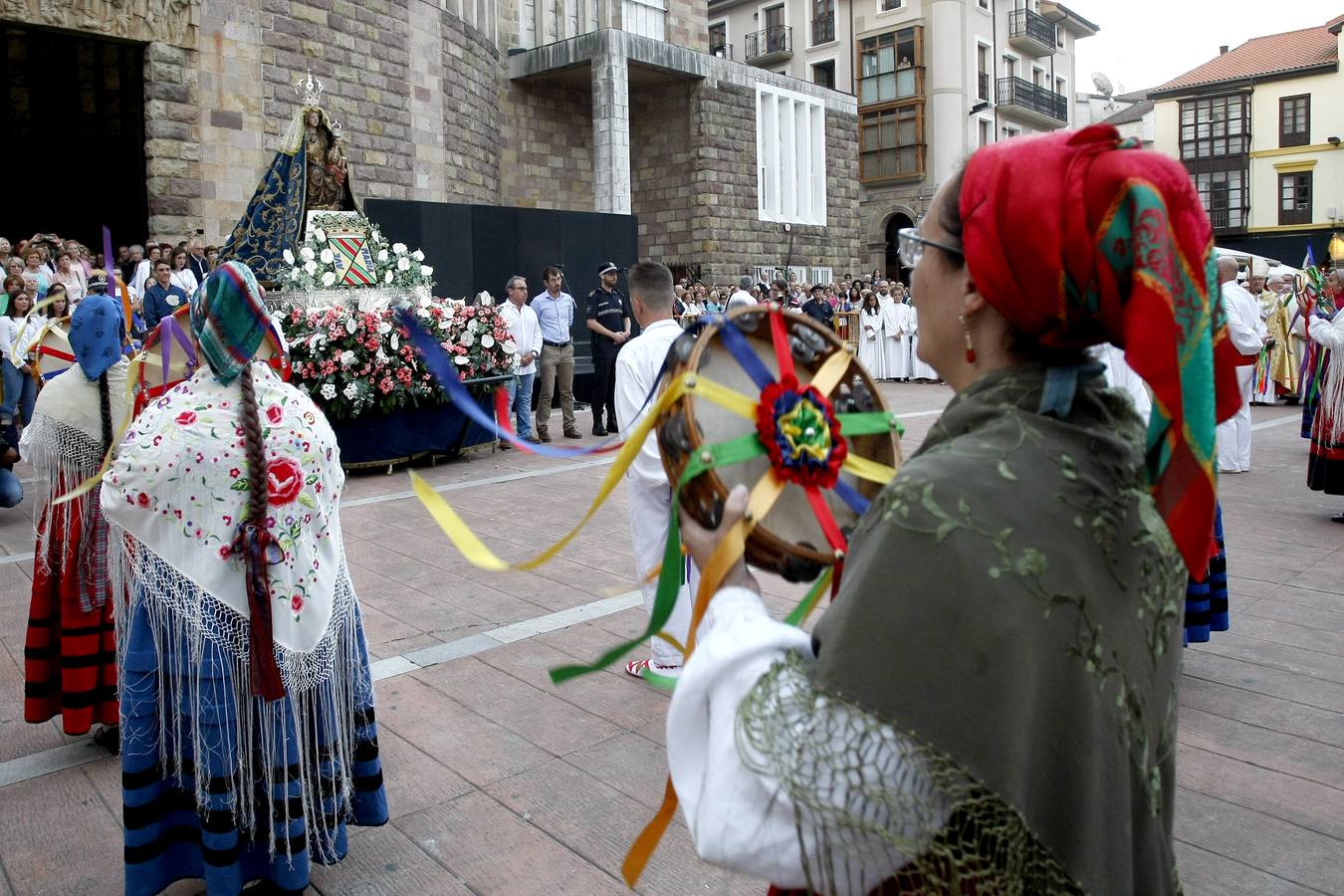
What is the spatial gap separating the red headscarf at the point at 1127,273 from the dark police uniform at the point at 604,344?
10.8 m

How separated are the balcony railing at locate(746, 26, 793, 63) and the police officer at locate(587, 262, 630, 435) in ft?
104

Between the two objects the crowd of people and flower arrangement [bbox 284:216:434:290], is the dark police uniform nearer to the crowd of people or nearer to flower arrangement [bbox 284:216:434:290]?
flower arrangement [bbox 284:216:434:290]

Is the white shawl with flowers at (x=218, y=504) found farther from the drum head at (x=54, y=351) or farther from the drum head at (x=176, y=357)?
the drum head at (x=54, y=351)

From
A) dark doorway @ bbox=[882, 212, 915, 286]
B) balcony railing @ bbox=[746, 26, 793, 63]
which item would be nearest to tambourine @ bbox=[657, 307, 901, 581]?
dark doorway @ bbox=[882, 212, 915, 286]

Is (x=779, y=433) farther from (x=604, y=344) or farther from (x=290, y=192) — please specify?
(x=604, y=344)

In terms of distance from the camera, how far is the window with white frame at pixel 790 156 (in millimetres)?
28250

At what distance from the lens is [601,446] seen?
1.85 metres

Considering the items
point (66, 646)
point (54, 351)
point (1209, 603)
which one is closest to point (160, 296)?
point (54, 351)

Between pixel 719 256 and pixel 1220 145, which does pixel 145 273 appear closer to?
pixel 719 256

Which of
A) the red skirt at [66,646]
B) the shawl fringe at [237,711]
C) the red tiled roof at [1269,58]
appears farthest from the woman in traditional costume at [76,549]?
the red tiled roof at [1269,58]

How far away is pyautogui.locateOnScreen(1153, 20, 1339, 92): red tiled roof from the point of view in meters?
42.0

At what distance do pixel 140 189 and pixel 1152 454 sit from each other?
57.0 feet

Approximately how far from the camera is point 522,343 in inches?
466

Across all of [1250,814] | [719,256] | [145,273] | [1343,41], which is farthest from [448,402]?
[1343,41]
